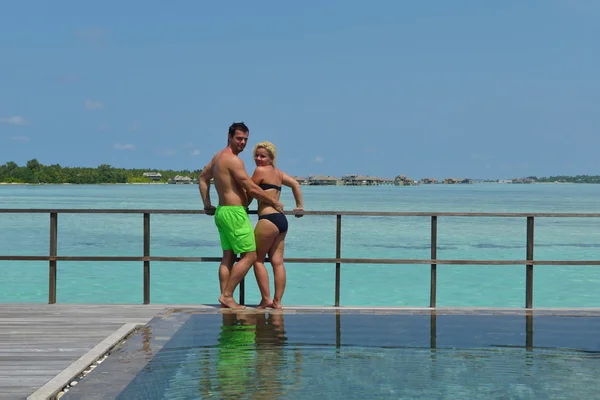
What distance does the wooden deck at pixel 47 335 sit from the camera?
4.27 metres

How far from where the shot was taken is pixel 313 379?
4145 mm

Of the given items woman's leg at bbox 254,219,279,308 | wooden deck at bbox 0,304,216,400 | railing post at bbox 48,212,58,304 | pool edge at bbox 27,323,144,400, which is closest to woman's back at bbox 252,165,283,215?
woman's leg at bbox 254,219,279,308

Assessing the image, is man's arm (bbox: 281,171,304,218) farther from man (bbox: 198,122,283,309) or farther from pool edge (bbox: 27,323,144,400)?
pool edge (bbox: 27,323,144,400)

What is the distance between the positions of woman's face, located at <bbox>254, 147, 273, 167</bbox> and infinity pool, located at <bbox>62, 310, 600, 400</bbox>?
1.27 metres

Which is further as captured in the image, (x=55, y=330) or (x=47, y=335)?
(x=55, y=330)

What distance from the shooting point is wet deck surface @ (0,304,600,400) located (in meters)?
4.32

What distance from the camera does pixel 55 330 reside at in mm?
5734

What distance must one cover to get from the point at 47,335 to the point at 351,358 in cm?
225

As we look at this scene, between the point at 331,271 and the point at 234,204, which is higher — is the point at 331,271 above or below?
below

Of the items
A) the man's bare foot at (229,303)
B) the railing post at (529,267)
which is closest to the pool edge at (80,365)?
the man's bare foot at (229,303)

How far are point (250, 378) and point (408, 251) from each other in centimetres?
3005

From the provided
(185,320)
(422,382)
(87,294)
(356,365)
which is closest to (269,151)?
(185,320)

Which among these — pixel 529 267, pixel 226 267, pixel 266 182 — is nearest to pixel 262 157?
pixel 266 182

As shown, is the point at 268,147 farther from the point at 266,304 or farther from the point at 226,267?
the point at 266,304
